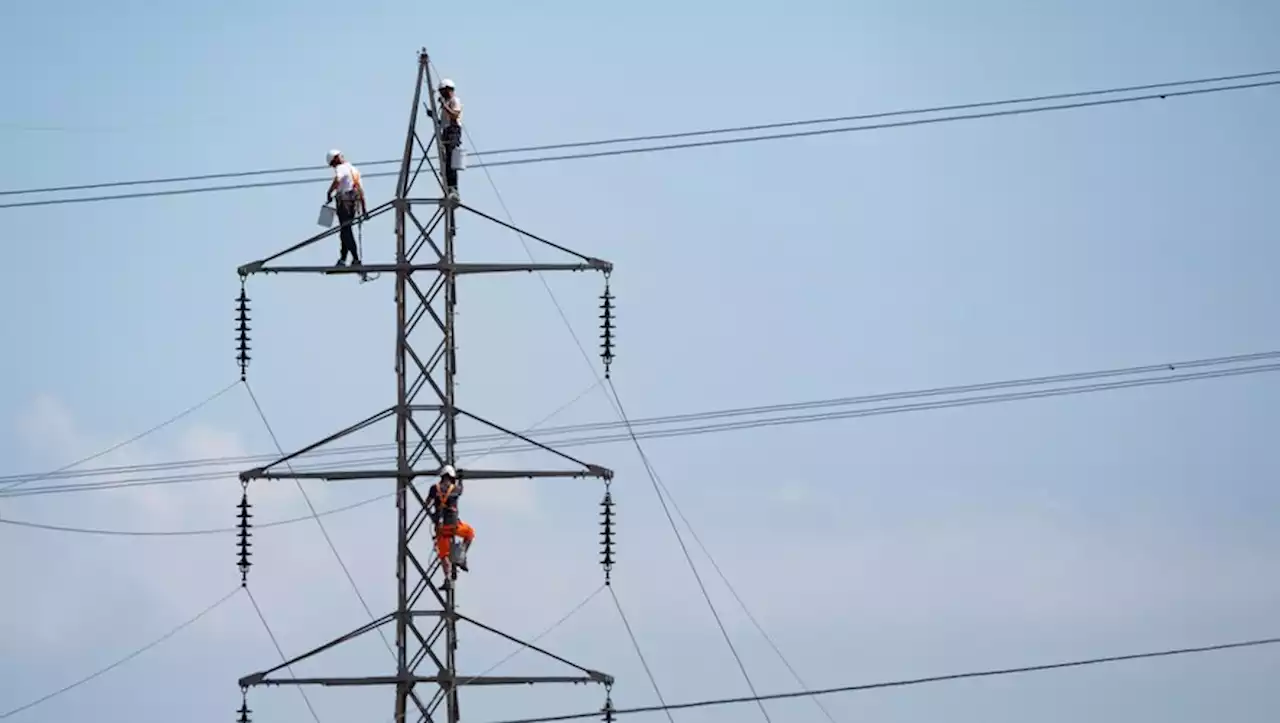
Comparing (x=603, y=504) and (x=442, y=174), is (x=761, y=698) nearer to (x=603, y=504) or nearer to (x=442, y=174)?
(x=603, y=504)

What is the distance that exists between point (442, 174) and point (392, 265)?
2.12 m

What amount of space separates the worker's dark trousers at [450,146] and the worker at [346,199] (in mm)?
1677

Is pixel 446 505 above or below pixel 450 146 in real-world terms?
below

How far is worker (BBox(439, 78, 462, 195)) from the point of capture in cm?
10006

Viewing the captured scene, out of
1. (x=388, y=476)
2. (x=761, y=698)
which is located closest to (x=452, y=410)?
(x=388, y=476)

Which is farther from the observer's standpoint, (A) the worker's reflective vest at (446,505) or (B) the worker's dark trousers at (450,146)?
(B) the worker's dark trousers at (450,146)

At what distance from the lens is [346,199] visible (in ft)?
327

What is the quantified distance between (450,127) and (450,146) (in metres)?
0.39

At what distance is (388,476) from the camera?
321 ft

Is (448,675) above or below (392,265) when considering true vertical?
below

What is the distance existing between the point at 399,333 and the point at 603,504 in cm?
507

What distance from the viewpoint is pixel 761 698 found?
97188 mm

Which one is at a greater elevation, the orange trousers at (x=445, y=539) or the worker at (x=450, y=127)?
the worker at (x=450, y=127)

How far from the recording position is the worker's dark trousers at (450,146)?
100 m
